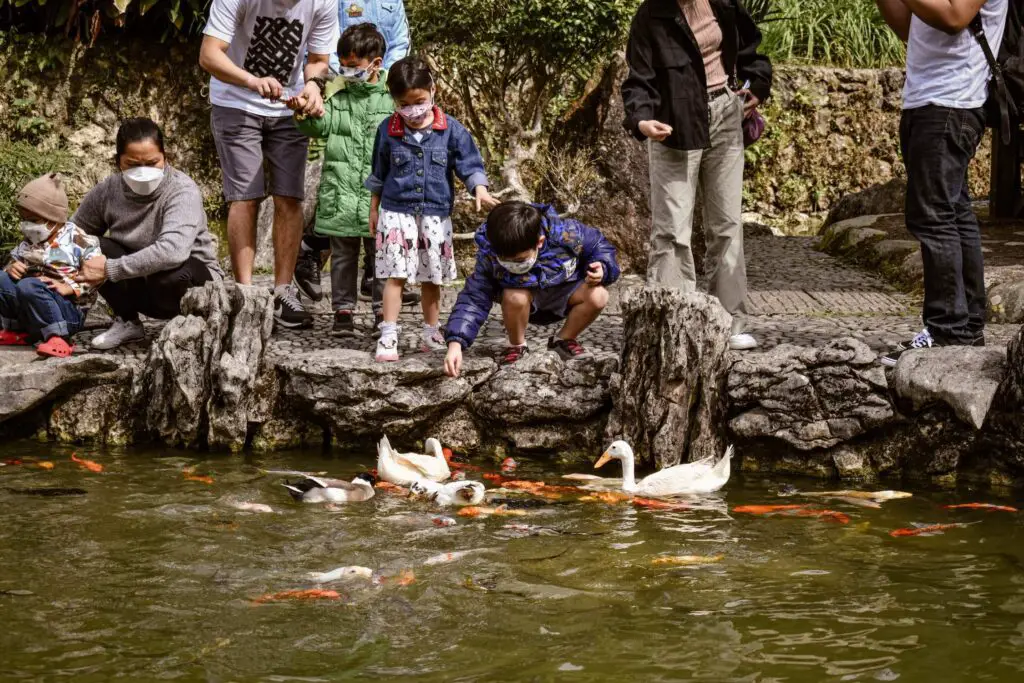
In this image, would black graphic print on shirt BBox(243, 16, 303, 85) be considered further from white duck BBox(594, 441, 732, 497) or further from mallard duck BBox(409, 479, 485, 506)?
white duck BBox(594, 441, 732, 497)

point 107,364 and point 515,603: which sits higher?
point 107,364

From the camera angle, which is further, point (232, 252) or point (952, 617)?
point (232, 252)

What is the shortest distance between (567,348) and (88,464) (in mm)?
2363

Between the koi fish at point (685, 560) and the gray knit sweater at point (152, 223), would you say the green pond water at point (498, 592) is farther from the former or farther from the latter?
the gray knit sweater at point (152, 223)

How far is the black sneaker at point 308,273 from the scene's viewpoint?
8.05m

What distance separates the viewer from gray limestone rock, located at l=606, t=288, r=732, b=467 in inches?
229

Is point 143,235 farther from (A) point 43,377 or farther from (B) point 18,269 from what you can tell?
(A) point 43,377

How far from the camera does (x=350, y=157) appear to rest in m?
7.17

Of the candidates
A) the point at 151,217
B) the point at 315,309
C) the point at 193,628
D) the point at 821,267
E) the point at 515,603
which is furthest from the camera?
the point at 821,267

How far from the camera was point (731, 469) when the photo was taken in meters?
5.91

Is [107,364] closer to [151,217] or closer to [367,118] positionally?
[151,217]

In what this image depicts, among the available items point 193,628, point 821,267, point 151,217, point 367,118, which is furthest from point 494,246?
point 821,267

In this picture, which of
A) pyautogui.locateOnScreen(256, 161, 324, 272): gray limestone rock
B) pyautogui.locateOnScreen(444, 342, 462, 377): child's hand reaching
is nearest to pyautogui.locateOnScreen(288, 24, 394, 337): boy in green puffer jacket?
pyautogui.locateOnScreen(444, 342, 462, 377): child's hand reaching

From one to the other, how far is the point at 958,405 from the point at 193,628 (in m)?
3.32
